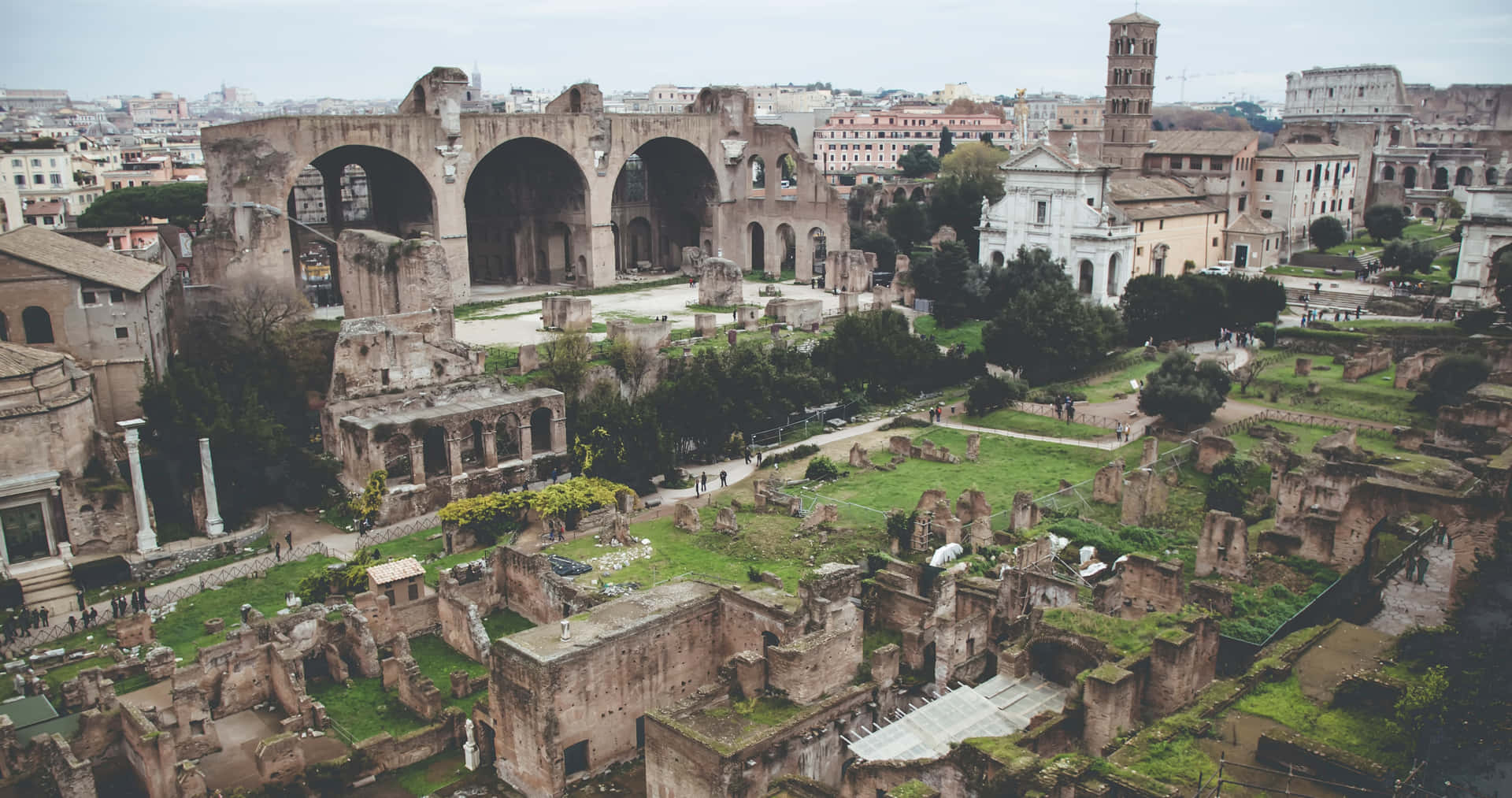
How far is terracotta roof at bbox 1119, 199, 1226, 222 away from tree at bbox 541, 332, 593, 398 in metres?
29.3

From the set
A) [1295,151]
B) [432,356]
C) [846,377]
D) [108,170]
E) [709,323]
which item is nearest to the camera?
[432,356]

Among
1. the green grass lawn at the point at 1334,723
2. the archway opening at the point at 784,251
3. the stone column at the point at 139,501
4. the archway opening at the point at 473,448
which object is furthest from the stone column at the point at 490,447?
the archway opening at the point at 784,251

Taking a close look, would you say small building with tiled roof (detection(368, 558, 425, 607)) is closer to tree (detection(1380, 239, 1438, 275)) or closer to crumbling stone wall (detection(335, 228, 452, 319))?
crumbling stone wall (detection(335, 228, 452, 319))

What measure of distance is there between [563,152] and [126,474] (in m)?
30.9

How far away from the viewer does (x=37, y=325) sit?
29484 mm

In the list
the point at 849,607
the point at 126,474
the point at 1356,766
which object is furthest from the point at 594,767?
the point at 126,474

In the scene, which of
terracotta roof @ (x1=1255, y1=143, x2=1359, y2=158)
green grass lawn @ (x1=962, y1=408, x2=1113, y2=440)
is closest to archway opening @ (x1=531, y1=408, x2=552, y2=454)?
green grass lawn @ (x1=962, y1=408, x2=1113, y2=440)

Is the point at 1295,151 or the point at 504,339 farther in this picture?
the point at 1295,151

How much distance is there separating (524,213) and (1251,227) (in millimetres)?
38114


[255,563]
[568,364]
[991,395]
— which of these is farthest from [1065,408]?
[255,563]

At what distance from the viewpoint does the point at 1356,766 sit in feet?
41.9

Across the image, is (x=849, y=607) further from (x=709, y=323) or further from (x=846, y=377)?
(x=709, y=323)

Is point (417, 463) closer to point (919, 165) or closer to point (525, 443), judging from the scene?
point (525, 443)

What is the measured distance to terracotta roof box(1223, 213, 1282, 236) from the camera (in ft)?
194
